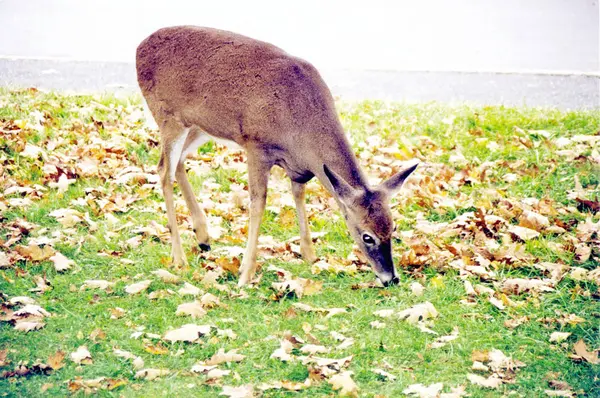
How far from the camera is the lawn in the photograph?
15.1 ft

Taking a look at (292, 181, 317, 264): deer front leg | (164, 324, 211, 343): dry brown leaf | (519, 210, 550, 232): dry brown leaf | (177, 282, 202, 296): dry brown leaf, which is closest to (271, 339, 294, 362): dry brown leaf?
(164, 324, 211, 343): dry brown leaf

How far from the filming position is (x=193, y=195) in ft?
21.6

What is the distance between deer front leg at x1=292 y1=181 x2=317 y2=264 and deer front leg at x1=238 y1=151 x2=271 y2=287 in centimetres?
37

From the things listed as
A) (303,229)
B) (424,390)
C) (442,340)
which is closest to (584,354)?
(442,340)

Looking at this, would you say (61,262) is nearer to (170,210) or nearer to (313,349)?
(170,210)

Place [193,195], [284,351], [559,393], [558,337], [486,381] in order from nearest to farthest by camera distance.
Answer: [559,393], [486,381], [284,351], [558,337], [193,195]

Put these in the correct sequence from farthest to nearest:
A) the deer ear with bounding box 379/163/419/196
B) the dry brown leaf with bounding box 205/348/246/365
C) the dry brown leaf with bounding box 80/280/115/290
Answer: the dry brown leaf with bounding box 80/280/115/290 → the deer ear with bounding box 379/163/419/196 → the dry brown leaf with bounding box 205/348/246/365

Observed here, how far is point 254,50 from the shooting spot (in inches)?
244

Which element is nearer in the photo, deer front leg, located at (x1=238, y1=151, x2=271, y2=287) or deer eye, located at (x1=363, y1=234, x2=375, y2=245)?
deer eye, located at (x1=363, y1=234, x2=375, y2=245)

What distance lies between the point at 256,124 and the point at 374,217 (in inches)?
46.2

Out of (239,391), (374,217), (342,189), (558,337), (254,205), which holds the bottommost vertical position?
(239,391)

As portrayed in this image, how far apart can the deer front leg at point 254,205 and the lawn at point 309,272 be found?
6.3 inches

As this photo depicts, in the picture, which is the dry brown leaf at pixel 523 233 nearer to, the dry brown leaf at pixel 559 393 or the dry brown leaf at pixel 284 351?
the dry brown leaf at pixel 559 393

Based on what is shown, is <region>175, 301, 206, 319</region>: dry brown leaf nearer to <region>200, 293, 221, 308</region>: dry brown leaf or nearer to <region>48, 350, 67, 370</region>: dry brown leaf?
<region>200, 293, 221, 308</region>: dry brown leaf
